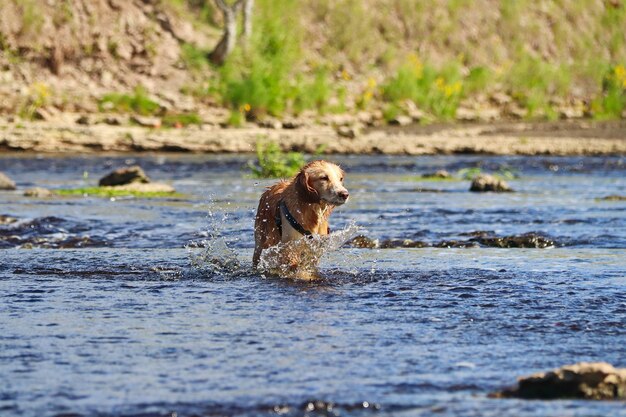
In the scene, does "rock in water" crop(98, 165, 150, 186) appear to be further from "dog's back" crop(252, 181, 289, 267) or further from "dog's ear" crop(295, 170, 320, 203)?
"dog's ear" crop(295, 170, 320, 203)

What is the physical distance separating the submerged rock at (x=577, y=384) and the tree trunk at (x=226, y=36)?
2998 centimetres

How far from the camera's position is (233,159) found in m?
28.2

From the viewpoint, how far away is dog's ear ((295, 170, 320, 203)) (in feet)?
35.2

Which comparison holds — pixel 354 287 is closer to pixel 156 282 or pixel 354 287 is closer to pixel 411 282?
pixel 411 282

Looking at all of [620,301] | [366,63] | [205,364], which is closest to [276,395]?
[205,364]

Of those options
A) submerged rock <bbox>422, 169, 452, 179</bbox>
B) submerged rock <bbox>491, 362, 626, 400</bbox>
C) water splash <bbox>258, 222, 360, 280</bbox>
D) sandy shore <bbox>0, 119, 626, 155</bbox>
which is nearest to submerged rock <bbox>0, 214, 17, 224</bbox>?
water splash <bbox>258, 222, 360, 280</bbox>

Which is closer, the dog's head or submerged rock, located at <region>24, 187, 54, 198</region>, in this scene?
the dog's head

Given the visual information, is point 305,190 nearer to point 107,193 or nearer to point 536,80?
point 107,193

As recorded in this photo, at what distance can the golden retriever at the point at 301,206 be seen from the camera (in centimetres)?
1069

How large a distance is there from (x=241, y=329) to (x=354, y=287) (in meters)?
2.16

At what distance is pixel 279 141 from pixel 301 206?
18.9m

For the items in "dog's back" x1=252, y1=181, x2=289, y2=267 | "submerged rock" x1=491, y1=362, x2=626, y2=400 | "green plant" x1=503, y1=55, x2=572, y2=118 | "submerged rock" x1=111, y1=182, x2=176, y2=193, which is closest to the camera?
"submerged rock" x1=491, y1=362, x2=626, y2=400

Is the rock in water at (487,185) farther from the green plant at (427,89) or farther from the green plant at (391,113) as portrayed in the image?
the green plant at (427,89)

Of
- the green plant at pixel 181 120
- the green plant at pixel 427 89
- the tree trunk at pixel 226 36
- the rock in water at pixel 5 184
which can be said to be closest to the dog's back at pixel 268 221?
the rock in water at pixel 5 184
